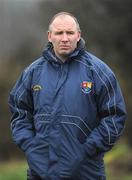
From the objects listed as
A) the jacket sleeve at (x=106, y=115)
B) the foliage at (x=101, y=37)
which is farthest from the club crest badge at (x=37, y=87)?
the foliage at (x=101, y=37)

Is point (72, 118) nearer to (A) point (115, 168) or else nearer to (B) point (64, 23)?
(B) point (64, 23)

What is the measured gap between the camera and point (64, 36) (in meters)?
6.66

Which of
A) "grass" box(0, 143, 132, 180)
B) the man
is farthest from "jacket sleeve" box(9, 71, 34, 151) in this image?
"grass" box(0, 143, 132, 180)

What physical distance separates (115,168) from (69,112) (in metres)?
9.07

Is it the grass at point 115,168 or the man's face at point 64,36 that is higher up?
the man's face at point 64,36

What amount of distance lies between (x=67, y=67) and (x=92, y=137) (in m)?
0.64

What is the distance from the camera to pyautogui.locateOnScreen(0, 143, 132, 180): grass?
47.8 feet

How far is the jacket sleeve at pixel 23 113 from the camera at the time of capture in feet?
22.3

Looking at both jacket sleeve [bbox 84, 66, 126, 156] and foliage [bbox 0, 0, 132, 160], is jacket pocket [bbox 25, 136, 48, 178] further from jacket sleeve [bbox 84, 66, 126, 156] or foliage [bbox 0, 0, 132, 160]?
foliage [bbox 0, 0, 132, 160]

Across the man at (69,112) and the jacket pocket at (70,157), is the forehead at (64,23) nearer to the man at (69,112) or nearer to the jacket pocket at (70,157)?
the man at (69,112)

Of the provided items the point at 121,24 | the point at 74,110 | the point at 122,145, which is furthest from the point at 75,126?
the point at 122,145

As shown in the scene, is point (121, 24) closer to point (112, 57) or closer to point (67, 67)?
point (112, 57)

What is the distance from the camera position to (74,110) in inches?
259

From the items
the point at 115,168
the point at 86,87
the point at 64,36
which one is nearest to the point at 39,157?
the point at 86,87
